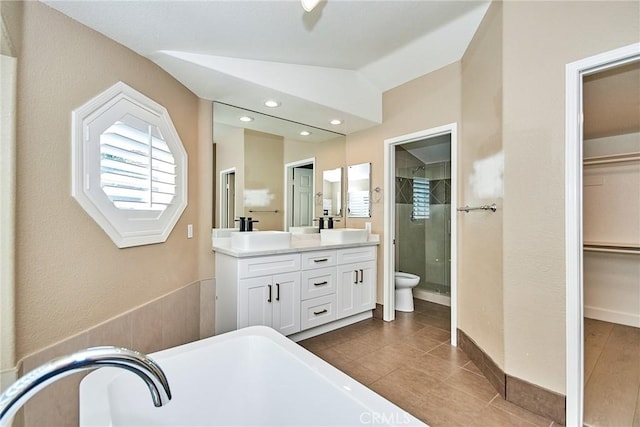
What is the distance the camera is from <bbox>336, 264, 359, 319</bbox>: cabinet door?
2.87 meters

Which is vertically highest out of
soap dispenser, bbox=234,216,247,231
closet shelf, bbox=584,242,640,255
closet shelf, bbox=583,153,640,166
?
closet shelf, bbox=583,153,640,166

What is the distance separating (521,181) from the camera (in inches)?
68.1

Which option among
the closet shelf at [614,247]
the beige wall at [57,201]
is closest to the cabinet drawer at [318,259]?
the beige wall at [57,201]

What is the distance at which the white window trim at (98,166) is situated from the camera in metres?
1.45

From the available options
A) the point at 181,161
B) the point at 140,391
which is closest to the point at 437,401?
the point at 140,391

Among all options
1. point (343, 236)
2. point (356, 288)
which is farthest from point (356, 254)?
point (356, 288)

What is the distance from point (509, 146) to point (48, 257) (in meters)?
2.61

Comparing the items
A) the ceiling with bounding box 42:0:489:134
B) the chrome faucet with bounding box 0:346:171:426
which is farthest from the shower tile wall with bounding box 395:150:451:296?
the chrome faucet with bounding box 0:346:171:426

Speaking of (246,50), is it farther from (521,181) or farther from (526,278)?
(526,278)

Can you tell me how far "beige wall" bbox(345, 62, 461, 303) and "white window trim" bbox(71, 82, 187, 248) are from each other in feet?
6.79

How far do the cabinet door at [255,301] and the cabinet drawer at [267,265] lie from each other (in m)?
0.06

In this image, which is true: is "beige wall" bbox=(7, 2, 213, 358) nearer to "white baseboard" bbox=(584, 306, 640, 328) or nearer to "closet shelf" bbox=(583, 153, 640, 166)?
"closet shelf" bbox=(583, 153, 640, 166)

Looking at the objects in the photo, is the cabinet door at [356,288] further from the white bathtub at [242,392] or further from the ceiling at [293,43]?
the ceiling at [293,43]

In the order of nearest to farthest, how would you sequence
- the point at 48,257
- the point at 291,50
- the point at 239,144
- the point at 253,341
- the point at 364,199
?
the point at 48,257 < the point at 253,341 < the point at 291,50 < the point at 239,144 < the point at 364,199
